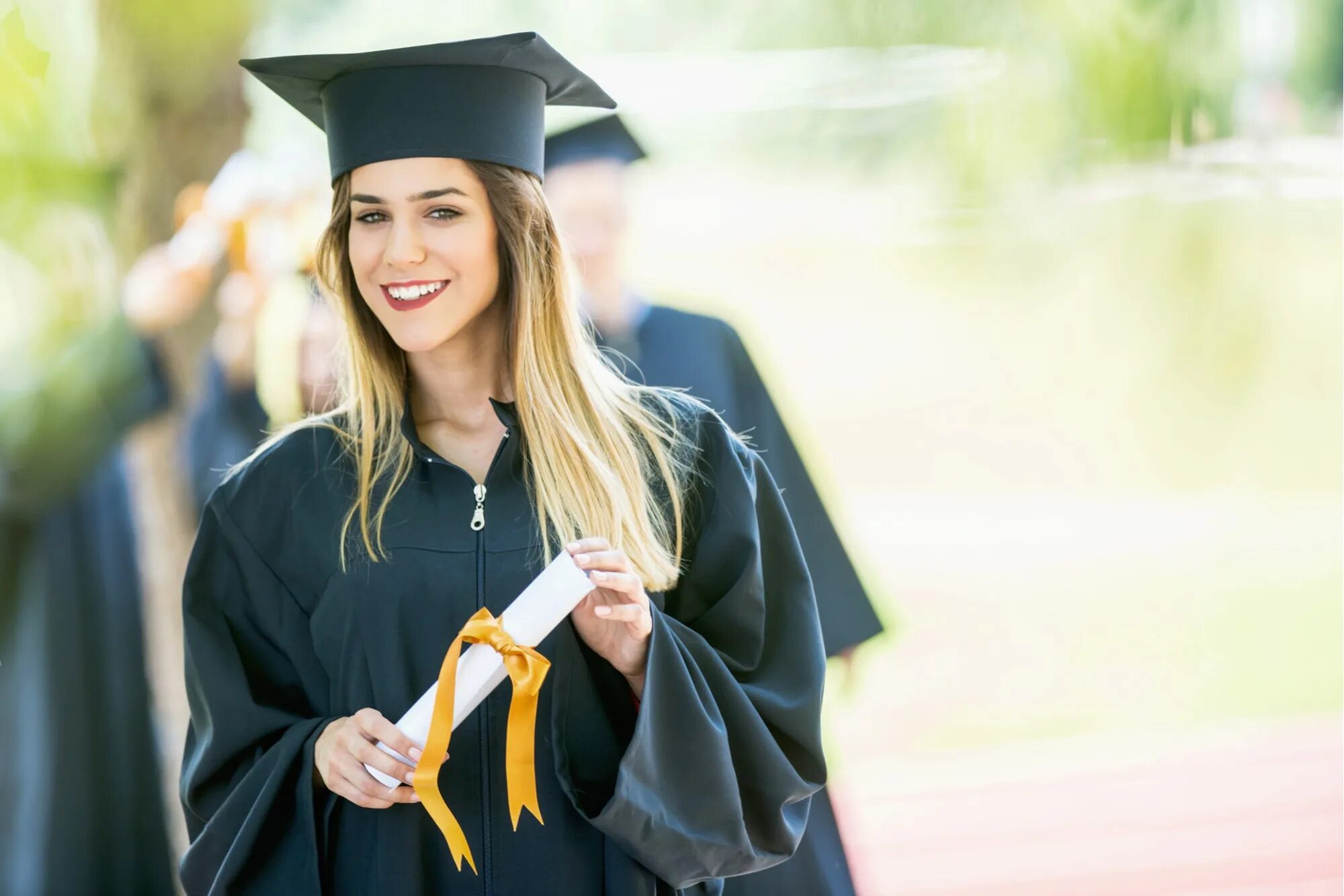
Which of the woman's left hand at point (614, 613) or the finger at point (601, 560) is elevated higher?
the finger at point (601, 560)

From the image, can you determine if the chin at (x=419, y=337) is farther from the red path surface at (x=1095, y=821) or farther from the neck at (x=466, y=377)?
the red path surface at (x=1095, y=821)

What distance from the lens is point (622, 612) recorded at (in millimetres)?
1674

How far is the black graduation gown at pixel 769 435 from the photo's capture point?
11.4ft

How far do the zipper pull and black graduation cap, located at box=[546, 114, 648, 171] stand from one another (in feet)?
5.95

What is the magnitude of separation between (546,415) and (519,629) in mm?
419

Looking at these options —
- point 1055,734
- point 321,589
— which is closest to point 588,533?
point 321,589

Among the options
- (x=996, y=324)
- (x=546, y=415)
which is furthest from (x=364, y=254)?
(x=996, y=324)

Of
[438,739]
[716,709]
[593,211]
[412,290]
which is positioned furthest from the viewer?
[593,211]

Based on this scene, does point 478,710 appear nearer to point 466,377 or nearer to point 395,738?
point 395,738

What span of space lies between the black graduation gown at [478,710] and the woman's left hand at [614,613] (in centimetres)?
4

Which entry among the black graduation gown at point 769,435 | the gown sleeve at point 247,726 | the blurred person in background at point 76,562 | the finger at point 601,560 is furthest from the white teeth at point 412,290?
Answer: the blurred person in background at point 76,562

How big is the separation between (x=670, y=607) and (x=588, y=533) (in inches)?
8.6

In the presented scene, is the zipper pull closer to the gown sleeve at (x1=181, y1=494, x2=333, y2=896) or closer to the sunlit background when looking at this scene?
the gown sleeve at (x1=181, y1=494, x2=333, y2=896)

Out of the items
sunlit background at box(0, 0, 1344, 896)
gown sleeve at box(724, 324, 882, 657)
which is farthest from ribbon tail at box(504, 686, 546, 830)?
sunlit background at box(0, 0, 1344, 896)
